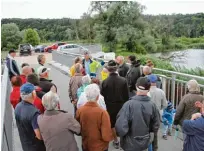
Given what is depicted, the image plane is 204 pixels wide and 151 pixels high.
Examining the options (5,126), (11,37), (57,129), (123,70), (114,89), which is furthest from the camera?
(11,37)

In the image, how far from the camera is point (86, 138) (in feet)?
12.3

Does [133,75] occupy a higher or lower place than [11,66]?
lower

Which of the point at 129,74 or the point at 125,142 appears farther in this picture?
the point at 129,74

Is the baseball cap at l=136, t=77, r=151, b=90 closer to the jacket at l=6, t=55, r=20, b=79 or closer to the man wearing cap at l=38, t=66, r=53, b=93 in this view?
the man wearing cap at l=38, t=66, r=53, b=93

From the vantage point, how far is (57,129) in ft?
10.8

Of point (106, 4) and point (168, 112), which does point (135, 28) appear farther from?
point (168, 112)

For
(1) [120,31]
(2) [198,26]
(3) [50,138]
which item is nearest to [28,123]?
(3) [50,138]

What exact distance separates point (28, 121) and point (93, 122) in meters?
0.84

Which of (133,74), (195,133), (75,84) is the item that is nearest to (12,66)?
(75,84)

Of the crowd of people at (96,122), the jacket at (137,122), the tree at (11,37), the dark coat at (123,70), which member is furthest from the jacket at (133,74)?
the tree at (11,37)

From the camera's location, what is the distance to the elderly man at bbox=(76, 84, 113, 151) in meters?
3.65

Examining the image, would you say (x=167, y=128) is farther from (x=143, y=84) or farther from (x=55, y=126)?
(x=55, y=126)

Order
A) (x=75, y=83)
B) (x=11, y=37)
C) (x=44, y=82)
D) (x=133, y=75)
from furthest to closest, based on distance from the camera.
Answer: (x=11, y=37) < (x=133, y=75) < (x=75, y=83) < (x=44, y=82)

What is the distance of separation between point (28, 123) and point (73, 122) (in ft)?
1.96
